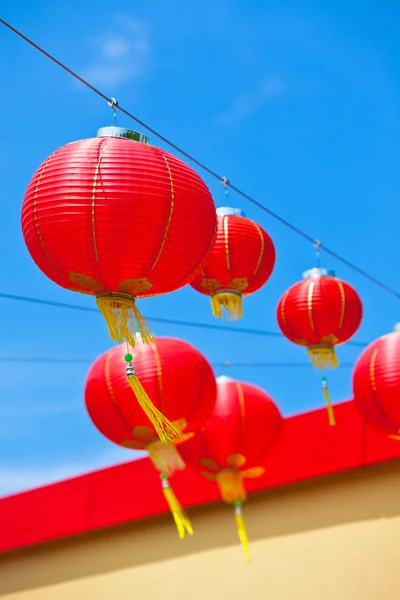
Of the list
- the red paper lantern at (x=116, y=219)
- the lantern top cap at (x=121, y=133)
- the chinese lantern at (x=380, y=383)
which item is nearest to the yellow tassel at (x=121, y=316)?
the red paper lantern at (x=116, y=219)

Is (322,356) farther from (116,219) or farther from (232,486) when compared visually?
(116,219)

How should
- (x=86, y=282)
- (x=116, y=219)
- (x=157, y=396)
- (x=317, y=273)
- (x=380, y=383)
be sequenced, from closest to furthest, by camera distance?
1. (x=116, y=219)
2. (x=86, y=282)
3. (x=157, y=396)
4. (x=380, y=383)
5. (x=317, y=273)

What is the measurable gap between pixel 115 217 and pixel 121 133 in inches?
13.7

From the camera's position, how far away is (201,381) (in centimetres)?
332

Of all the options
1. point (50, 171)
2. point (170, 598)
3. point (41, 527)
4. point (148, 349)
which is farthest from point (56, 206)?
point (41, 527)

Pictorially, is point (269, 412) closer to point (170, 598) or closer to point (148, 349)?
point (148, 349)

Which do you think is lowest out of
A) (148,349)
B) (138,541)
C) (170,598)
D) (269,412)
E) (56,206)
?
(170,598)

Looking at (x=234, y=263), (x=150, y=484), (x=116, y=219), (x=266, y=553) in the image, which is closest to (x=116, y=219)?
(x=116, y=219)

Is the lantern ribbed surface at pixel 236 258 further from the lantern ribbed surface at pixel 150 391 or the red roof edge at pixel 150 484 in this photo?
the red roof edge at pixel 150 484

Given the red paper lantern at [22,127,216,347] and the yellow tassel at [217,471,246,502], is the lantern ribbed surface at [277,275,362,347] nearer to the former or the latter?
the yellow tassel at [217,471,246,502]

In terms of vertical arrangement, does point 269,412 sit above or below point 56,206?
below

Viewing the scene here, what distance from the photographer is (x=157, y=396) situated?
10.4ft

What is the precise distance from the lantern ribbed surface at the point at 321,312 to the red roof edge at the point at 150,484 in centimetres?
103

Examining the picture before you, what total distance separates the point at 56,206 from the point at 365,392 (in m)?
2.12
